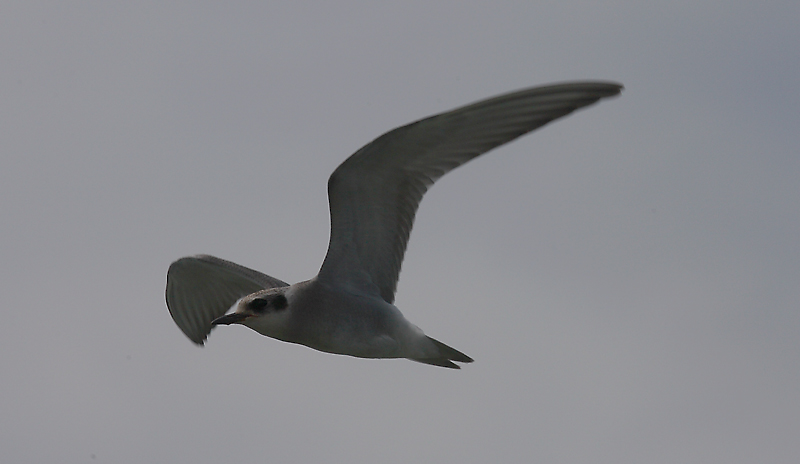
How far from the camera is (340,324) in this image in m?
11.3

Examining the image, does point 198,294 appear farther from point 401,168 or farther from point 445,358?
point 401,168

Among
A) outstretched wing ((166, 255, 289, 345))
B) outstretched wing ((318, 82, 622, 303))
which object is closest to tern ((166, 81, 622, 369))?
outstretched wing ((318, 82, 622, 303))

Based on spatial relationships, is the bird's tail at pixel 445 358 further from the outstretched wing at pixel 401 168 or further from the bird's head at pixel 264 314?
the bird's head at pixel 264 314

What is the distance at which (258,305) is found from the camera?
1126 cm

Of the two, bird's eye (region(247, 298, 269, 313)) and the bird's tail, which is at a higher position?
Answer: bird's eye (region(247, 298, 269, 313))

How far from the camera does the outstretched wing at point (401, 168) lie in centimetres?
987

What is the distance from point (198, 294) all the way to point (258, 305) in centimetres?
361

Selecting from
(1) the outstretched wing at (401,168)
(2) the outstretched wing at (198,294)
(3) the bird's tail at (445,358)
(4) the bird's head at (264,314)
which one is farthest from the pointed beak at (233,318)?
(2) the outstretched wing at (198,294)

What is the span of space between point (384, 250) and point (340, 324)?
1.03 metres

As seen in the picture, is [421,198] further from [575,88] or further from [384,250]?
[575,88]

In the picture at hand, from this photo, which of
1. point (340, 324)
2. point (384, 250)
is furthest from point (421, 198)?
point (340, 324)

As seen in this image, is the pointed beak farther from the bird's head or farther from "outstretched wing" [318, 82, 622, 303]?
"outstretched wing" [318, 82, 622, 303]

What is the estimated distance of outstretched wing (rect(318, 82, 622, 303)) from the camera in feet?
32.4

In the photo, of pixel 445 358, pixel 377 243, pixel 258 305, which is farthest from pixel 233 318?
pixel 445 358
